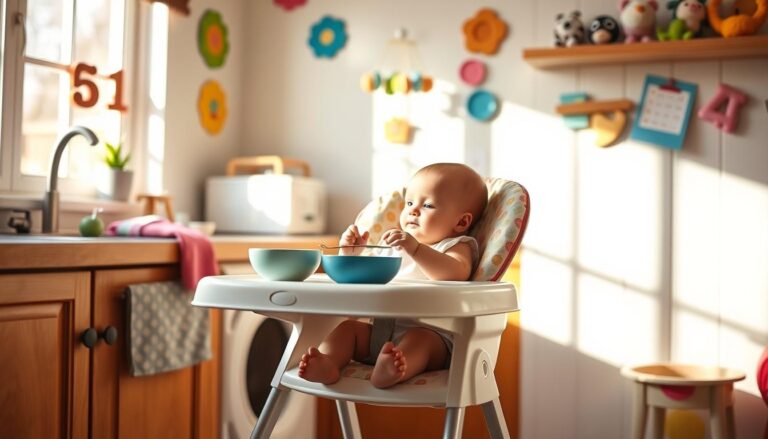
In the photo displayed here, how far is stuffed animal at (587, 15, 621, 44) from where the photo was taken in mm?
2771

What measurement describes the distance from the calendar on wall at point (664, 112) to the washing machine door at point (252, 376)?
4.58 ft

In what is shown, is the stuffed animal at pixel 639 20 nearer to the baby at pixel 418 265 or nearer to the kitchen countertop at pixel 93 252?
the baby at pixel 418 265

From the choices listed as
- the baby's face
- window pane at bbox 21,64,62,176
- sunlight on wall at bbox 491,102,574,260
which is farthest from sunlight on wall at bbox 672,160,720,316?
window pane at bbox 21,64,62,176

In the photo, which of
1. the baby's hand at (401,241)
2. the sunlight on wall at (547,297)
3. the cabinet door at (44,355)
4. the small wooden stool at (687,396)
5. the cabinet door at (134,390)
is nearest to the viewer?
the baby's hand at (401,241)

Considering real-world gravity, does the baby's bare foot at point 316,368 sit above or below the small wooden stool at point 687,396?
above

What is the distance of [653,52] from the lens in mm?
2672

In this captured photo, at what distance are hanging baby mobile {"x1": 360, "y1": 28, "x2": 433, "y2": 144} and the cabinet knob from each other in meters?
1.47

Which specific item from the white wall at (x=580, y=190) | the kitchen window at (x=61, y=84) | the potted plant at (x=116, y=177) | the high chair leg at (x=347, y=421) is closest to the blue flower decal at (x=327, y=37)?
the white wall at (x=580, y=190)

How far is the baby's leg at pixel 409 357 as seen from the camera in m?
1.55

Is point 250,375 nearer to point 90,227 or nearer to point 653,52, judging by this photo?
point 90,227

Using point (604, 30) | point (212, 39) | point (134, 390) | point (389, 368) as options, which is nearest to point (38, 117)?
point (212, 39)

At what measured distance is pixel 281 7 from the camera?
11.2ft

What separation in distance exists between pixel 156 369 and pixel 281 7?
5.99 feet

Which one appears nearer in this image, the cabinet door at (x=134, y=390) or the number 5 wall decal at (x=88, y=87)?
the cabinet door at (x=134, y=390)
